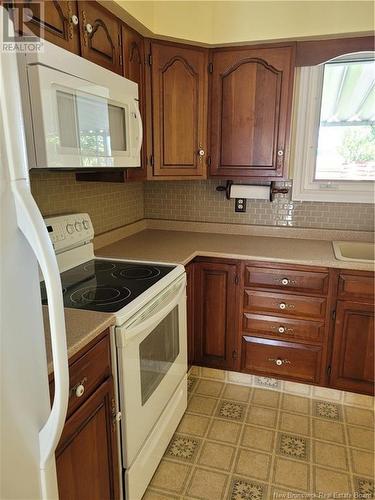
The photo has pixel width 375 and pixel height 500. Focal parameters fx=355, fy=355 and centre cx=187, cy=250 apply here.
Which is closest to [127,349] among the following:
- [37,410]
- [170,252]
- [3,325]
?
[37,410]

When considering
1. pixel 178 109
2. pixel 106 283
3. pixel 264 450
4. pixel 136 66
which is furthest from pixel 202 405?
pixel 136 66

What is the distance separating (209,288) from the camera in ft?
7.53

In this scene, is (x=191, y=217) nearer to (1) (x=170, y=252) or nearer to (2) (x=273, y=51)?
(1) (x=170, y=252)

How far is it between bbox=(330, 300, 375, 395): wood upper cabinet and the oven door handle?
0.96 m

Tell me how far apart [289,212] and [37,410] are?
85.4 inches

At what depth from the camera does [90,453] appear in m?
1.19

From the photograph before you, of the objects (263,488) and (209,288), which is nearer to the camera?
(263,488)

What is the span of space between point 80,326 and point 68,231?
0.74 metres

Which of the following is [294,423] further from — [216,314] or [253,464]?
[216,314]

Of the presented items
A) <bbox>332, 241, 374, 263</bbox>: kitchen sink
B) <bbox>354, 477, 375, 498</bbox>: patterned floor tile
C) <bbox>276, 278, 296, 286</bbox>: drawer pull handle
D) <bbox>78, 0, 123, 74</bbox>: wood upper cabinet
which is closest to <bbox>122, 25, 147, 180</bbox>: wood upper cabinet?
<bbox>78, 0, 123, 74</bbox>: wood upper cabinet

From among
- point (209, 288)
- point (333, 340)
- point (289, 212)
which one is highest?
point (289, 212)

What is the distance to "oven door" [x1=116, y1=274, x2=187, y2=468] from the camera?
4.45ft

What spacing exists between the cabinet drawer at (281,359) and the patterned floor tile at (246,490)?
74cm

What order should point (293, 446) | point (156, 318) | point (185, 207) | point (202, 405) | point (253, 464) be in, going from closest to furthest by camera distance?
1. point (156, 318)
2. point (253, 464)
3. point (293, 446)
4. point (202, 405)
5. point (185, 207)
